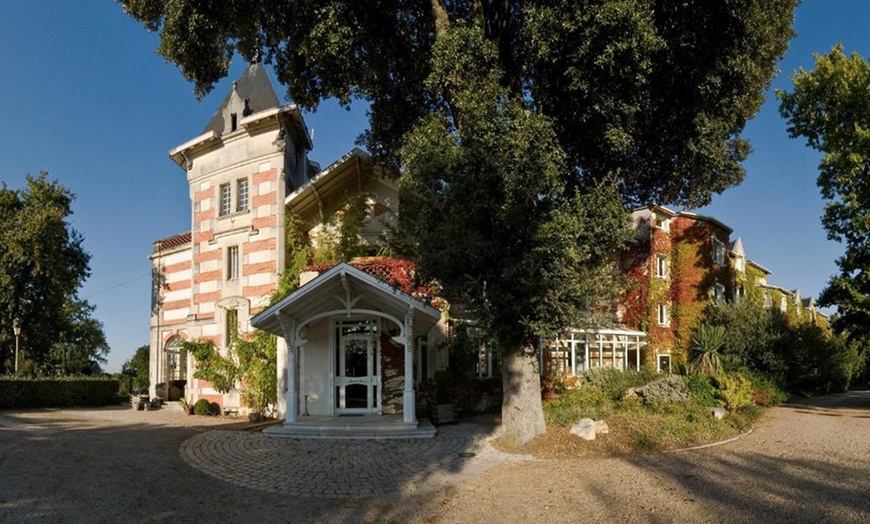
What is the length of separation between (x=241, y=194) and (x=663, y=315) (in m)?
20.5

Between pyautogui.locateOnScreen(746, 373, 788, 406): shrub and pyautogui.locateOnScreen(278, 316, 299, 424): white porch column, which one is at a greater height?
pyautogui.locateOnScreen(278, 316, 299, 424): white porch column

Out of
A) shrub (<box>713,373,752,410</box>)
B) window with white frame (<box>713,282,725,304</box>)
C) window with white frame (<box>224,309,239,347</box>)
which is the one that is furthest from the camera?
window with white frame (<box>713,282,725,304</box>)

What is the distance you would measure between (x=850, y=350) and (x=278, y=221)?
111 feet

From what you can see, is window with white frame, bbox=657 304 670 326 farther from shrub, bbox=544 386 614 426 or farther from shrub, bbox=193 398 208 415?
shrub, bbox=193 398 208 415

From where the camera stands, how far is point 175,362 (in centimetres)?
2244

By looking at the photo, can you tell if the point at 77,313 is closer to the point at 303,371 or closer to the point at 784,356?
the point at 303,371

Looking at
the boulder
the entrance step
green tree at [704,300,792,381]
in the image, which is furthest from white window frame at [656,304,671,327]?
the entrance step

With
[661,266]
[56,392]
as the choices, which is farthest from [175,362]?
[661,266]

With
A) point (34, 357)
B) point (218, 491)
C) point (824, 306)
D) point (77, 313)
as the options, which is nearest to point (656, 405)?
point (824, 306)

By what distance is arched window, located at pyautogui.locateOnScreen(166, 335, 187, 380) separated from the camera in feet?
73.2

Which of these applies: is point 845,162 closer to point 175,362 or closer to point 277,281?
point 277,281

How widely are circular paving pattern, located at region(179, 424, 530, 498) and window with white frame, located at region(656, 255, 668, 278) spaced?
18.2m

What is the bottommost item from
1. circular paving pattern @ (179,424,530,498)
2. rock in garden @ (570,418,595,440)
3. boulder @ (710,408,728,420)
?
circular paving pattern @ (179,424,530,498)

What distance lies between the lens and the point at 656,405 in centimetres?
1473
